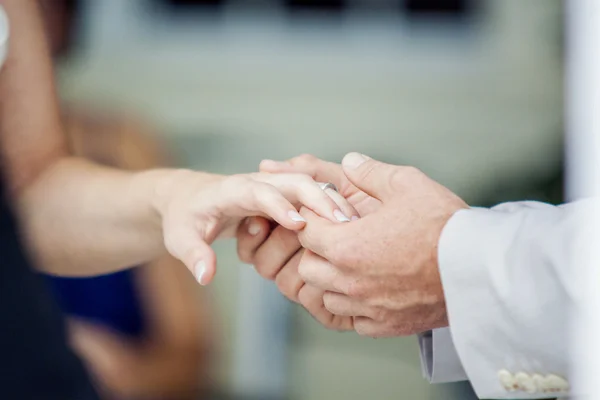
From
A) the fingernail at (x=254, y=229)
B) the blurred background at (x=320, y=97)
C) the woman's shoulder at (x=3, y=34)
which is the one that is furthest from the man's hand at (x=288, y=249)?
the blurred background at (x=320, y=97)

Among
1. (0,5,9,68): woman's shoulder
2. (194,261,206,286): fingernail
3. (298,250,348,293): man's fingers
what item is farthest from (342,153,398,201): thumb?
(0,5,9,68): woman's shoulder

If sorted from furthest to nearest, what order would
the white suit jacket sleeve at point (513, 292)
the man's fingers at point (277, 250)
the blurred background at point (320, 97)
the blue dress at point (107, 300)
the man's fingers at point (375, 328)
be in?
the blurred background at point (320, 97) → the blue dress at point (107, 300) → the man's fingers at point (277, 250) → the man's fingers at point (375, 328) → the white suit jacket sleeve at point (513, 292)

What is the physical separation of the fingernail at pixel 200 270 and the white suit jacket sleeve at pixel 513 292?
27 cm

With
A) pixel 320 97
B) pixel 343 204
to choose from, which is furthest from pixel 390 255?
pixel 320 97

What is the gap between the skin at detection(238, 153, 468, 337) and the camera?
0.80 m

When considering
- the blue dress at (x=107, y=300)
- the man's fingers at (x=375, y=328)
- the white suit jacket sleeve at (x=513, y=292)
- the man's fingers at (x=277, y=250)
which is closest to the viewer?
the white suit jacket sleeve at (x=513, y=292)

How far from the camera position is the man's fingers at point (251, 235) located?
953 millimetres

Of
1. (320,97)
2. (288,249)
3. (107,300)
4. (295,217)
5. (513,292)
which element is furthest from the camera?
(320,97)

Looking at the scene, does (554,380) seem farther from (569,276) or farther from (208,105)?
(208,105)

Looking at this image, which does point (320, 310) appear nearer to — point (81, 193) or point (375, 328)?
point (375, 328)

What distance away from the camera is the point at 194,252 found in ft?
2.80

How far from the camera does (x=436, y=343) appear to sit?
88 cm

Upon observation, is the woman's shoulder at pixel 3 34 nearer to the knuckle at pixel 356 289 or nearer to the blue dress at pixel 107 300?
the knuckle at pixel 356 289

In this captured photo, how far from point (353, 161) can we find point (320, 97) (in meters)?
2.12
